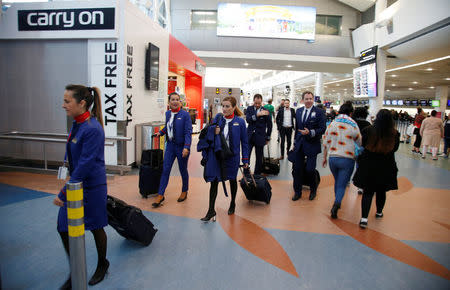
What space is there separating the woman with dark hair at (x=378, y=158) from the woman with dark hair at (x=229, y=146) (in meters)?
1.49

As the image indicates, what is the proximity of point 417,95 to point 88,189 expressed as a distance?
40170 mm

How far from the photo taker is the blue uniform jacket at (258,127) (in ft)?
A: 19.0

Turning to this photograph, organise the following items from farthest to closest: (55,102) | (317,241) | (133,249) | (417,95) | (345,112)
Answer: (417,95) < (55,102) < (345,112) < (317,241) < (133,249)

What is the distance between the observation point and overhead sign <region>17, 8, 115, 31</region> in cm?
561

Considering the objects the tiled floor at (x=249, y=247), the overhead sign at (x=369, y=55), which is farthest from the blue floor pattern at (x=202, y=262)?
the overhead sign at (x=369, y=55)

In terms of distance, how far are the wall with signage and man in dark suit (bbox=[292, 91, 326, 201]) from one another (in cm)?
342

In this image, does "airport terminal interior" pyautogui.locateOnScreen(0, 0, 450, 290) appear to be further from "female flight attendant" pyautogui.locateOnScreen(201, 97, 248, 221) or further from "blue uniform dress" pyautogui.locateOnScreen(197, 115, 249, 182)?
"blue uniform dress" pyautogui.locateOnScreen(197, 115, 249, 182)

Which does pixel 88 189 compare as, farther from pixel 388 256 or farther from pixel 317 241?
pixel 388 256

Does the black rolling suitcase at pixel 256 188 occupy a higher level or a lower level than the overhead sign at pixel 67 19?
lower

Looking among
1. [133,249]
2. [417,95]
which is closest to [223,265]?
[133,249]

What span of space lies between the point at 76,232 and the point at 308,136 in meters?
3.51

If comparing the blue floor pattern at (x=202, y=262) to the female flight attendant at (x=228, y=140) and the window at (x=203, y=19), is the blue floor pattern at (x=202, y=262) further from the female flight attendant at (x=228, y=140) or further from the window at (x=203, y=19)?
the window at (x=203, y=19)

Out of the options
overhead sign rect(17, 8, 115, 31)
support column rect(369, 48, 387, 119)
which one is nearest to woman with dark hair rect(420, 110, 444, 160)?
support column rect(369, 48, 387, 119)

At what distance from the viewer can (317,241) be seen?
10.7ft
